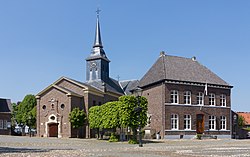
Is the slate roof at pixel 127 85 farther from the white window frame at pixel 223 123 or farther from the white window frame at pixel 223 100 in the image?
the white window frame at pixel 223 123

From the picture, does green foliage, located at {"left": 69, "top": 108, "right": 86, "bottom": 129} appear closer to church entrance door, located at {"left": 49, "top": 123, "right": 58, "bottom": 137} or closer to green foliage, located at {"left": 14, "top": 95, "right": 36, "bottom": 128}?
church entrance door, located at {"left": 49, "top": 123, "right": 58, "bottom": 137}

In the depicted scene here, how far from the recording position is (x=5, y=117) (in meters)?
70.4

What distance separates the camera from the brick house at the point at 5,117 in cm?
6925

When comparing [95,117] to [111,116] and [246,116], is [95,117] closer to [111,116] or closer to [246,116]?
[111,116]

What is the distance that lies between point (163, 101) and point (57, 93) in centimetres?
1500

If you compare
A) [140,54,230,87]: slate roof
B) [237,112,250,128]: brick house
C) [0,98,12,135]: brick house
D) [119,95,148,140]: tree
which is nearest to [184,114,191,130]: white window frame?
[140,54,230,87]: slate roof

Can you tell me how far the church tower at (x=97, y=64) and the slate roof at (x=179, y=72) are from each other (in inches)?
438

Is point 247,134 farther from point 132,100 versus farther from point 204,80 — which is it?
point 132,100

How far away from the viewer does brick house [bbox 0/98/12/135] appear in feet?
227

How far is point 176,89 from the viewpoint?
51438 mm

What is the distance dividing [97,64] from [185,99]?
19.8 m

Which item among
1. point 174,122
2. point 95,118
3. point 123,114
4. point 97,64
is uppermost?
A: point 97,64

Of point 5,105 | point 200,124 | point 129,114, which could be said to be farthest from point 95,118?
point 5,105

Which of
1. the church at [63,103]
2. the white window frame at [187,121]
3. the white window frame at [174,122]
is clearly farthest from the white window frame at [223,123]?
the church at [63,103]
